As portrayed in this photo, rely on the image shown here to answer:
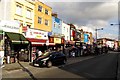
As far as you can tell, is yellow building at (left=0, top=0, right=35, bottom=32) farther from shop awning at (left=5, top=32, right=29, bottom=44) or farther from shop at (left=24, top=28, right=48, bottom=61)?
shop awning at (left=5, top=32, right=29, bottom=44)

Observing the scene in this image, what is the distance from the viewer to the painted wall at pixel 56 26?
46294 mm

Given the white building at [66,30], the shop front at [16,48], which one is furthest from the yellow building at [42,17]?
the white building at [66,30]

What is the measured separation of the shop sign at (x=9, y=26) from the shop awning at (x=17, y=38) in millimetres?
508

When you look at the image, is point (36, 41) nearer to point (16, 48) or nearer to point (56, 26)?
point (16, 48)

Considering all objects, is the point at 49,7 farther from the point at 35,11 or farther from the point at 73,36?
the point at 73,36

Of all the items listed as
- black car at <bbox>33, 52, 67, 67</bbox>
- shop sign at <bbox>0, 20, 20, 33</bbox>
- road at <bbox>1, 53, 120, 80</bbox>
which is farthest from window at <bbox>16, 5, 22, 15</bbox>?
road at <bbox>1, 53, 120, 80</bbox>

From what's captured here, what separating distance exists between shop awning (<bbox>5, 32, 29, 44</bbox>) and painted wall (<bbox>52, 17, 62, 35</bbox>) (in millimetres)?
15526

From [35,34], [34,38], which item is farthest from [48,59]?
[35,34]

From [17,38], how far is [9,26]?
5.95 ft

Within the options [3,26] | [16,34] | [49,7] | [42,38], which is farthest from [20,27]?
[49,7]

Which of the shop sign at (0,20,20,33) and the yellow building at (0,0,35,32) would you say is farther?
the yellow building at (0,0,35,32)

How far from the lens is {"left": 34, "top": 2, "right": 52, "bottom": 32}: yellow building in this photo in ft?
126

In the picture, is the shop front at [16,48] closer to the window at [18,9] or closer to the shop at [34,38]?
the shop at [34,38]

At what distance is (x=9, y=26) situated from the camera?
90.9 feet
